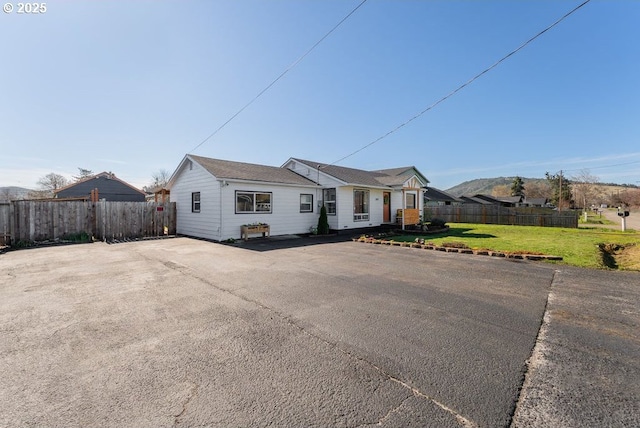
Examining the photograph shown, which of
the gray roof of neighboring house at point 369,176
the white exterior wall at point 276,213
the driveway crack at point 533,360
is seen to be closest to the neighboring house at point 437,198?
the gray roof of neighboring house at point 369,176

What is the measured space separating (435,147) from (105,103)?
2053cm

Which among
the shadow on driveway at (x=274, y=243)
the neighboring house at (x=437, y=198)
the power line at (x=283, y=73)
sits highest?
the power line at (x=283, y=73)

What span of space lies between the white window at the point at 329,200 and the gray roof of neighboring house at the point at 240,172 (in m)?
1.01

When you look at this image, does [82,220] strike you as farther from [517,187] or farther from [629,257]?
[517,187]

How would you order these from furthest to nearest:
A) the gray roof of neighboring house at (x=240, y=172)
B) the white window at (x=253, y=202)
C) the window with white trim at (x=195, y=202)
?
the window with white trim at (x=195, y=202) < the white window at (x=253, y=202) < the gray roof of neighboring house at (x=240, y=172)

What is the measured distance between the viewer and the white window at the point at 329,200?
52.9 ft

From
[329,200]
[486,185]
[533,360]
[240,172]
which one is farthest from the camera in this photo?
[486,185]

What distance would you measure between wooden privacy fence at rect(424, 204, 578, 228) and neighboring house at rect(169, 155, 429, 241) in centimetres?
939

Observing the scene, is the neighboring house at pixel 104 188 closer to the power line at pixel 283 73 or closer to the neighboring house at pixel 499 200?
the power line at pixel 283 73

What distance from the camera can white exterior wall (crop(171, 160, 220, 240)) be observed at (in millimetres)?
12758

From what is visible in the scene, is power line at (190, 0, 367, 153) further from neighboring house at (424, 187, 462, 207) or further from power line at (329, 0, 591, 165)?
neighboring house at (424, 187, 462, 207)

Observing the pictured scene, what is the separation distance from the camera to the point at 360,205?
17469 millimetres

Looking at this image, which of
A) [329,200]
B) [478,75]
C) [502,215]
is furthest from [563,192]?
[478,75]

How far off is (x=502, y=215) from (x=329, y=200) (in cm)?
1752
